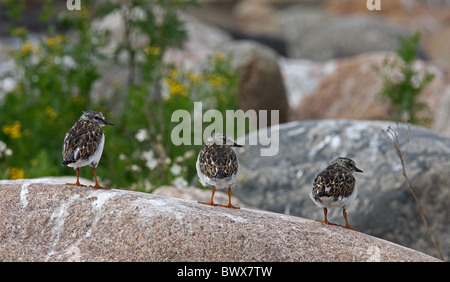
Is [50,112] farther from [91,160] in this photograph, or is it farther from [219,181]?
[219,181]

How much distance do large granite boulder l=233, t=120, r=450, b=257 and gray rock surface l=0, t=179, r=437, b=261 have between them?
231cm

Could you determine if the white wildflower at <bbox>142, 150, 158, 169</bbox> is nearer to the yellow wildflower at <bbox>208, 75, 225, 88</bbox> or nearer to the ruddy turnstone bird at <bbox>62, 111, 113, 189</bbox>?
the yellow wildflower at <bbox>208, 75, 225, 88</bbox>

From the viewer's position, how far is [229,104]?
11.3 meters

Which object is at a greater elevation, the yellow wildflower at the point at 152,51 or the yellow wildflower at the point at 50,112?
the yellow wildflower at the point at 152,51

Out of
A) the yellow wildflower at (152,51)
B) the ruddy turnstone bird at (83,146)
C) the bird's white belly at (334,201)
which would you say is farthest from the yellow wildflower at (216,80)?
the bird's white belly at (334,201)

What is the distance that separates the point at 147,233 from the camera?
207 inches

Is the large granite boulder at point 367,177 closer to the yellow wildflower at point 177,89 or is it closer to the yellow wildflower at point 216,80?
the yellow wildflower at point 177,89

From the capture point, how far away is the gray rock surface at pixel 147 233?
521cm

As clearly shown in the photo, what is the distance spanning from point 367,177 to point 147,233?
13.1 ft

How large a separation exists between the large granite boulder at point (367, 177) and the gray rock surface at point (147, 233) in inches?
90.8

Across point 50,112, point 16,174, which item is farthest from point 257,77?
point 16,174
